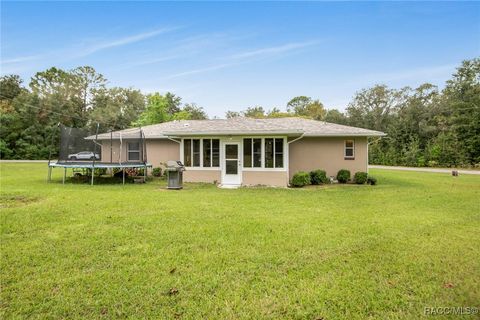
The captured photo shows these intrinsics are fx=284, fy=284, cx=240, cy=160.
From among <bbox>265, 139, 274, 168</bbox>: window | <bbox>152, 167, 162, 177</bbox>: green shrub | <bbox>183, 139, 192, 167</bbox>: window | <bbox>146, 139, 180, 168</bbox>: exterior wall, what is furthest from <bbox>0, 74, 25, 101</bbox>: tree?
<bbox>265, 139, 274, 168</bbox>: window

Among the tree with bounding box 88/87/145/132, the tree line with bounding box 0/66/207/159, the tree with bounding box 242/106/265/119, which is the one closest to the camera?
the tree line with bounding box 0/66/207/159

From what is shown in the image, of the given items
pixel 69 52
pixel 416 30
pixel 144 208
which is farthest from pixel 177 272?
pixel 69 52

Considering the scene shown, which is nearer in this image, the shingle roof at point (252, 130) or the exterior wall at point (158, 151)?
the shingle roof at point (252, 130)

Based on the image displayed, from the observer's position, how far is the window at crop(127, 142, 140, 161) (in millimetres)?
14412

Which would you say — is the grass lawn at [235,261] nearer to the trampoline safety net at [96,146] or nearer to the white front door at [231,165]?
the white front door at [231,165]

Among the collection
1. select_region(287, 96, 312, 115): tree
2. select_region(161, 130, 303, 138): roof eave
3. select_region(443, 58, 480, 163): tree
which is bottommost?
select_region(161, 130, 303, 138): roof eave

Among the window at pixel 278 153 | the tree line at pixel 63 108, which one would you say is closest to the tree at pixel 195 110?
the tree line at pixel 63 108

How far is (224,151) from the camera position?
1242cm

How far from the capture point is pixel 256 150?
39.6 feet

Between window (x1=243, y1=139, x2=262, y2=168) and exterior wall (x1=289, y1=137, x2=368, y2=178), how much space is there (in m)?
2.70

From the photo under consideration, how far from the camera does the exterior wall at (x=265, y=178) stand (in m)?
11.9

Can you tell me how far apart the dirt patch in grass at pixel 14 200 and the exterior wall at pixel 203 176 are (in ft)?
19.4

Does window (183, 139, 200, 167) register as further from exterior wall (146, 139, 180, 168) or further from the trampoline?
exterior wall (146, 139, 180, 168)

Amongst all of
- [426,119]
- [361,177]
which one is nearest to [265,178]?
[361,177]
